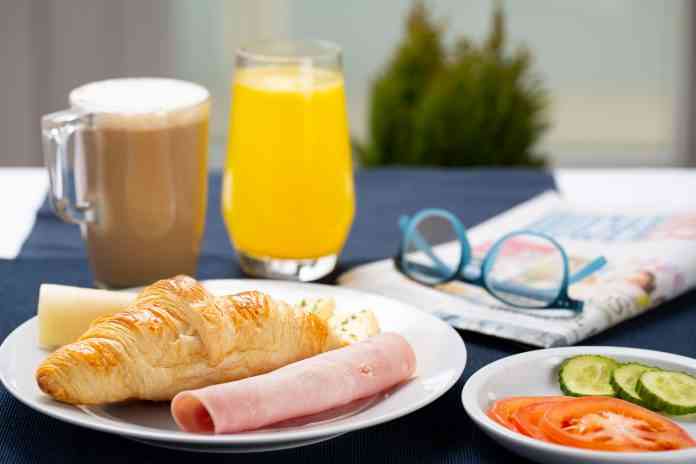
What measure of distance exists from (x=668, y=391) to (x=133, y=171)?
625 millimetres

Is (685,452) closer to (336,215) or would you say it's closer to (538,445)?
(538,445)

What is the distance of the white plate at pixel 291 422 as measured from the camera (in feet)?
2.49

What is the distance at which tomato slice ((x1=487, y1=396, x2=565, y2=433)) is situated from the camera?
0.83m

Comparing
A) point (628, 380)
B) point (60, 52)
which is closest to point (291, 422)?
point (628, 380)

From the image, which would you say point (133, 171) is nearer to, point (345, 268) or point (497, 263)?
point (345, 268)

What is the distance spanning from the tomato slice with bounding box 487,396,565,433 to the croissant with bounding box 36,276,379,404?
166 mm

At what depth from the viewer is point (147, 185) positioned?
4.02 ft

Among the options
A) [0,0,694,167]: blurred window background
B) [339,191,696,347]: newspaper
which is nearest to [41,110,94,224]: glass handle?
[339,191,696,347]: newspaper

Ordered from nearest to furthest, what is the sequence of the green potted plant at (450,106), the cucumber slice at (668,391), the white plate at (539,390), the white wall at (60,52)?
the white plate at (539,390), the cucumber slice at (668,391), the green potted plant at (450,106), the white wall at (60,52)

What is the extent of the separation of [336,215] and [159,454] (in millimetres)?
554

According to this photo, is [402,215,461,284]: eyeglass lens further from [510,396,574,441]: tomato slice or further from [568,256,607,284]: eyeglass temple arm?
[510,396,574,441]: tomato slice

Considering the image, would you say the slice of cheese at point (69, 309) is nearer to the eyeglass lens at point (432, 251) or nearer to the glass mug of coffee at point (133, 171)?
the glass mug of coffee at point (133, 171)

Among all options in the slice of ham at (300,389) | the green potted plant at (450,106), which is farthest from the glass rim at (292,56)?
the green potted plant at (450,106)

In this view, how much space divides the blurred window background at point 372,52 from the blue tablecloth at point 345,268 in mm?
2200
